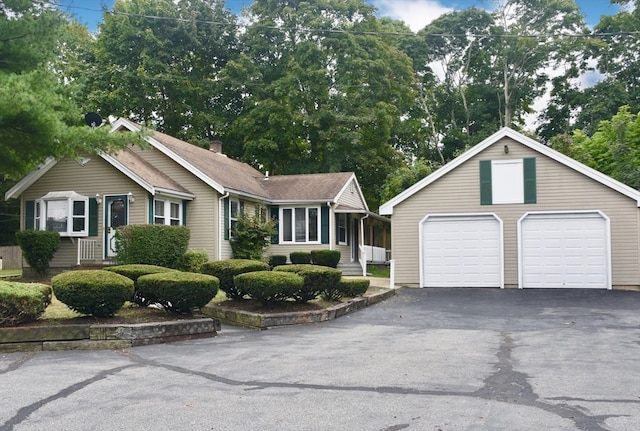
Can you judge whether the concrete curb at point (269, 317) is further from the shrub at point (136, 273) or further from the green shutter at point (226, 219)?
the green shutter at point (226, 219)

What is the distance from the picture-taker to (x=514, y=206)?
61.9 feet

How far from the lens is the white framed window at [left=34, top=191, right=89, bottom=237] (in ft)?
67.3

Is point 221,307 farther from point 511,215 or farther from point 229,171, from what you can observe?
point 229,171

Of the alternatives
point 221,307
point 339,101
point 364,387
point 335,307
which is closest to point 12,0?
point 221,307

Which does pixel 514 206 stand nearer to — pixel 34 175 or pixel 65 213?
pixel 65 213

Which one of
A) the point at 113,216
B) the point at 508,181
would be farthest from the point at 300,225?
the point at 508,181

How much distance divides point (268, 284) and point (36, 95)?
719 centimetres

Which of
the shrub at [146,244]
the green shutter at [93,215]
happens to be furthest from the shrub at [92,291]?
the green shutter at [93,215]

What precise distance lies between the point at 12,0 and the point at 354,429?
16050 mm

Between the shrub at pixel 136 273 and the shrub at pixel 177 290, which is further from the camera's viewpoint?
the shrub at pixel 136 273

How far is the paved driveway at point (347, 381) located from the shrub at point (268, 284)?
3.01ft

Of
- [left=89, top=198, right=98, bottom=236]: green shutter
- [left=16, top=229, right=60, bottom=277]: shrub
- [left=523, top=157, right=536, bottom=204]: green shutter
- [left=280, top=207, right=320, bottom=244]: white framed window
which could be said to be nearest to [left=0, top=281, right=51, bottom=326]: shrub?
[left=16, top=229, right=60, bottom=277]: shrub

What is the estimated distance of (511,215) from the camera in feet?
61.9

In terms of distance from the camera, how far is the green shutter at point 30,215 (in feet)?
69.5
